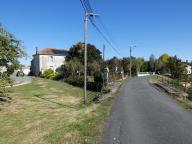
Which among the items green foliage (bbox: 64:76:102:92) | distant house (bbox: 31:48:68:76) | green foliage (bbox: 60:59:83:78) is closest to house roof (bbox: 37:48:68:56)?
distant house (bbox: 31:48:68:76)

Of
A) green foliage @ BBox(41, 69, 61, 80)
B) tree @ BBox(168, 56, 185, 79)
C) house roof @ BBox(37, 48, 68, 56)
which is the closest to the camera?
green foliage @ BBox(41, 69, 61, 80)

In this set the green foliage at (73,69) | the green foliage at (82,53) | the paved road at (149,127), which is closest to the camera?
the paved road at (149,127)

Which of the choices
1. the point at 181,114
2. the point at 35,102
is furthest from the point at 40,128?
the point at 35,102

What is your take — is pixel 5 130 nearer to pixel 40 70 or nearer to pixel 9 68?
pixel 9 68

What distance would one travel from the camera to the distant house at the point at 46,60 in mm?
87125

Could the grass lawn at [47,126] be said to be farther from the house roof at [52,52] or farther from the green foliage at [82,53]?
the house roof at [52,52]

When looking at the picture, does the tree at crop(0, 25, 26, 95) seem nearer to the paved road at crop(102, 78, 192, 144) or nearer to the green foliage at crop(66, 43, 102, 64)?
the paved road at crop(102, 78, 192, 144)

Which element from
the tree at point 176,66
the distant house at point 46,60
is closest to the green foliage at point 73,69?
the distant house at point 46,60

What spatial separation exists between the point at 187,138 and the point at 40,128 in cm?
649

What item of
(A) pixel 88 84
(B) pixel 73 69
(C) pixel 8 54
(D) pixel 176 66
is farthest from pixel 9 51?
(D) pixel 176 66

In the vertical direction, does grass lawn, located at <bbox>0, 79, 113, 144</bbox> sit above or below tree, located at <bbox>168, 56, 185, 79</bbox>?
below

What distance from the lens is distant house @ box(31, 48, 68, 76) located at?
286ft

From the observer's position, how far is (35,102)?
86.5ft

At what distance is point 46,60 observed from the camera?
8788 cm
